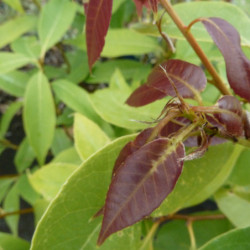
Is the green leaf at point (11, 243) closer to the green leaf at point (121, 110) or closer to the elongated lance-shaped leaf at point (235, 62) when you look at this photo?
the green leaf at point (121, 110)

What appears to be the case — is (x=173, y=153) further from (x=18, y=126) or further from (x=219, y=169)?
(x=18, y=126)

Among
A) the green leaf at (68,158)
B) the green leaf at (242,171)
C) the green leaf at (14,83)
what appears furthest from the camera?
the green leaf at (14,83)

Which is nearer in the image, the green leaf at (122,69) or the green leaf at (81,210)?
the green leaf at (81,210)

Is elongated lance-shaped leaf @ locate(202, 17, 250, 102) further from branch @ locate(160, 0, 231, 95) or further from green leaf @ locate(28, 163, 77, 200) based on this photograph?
green leaf @ locate(28, 163, 77, 200)

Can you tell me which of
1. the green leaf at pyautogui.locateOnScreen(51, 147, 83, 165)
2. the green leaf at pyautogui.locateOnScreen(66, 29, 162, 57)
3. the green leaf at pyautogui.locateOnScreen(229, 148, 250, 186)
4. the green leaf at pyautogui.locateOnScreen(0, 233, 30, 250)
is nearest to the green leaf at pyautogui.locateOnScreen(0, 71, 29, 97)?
the green leaf at pyautogui.locateOnScreen(66, 29, 162, 57)

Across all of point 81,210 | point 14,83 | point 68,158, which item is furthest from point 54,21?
point 81,210

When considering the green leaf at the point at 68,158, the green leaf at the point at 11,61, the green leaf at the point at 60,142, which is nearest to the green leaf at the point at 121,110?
the green leaf at the point at 68,158

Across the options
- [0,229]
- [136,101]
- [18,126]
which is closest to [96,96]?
[136,101]
